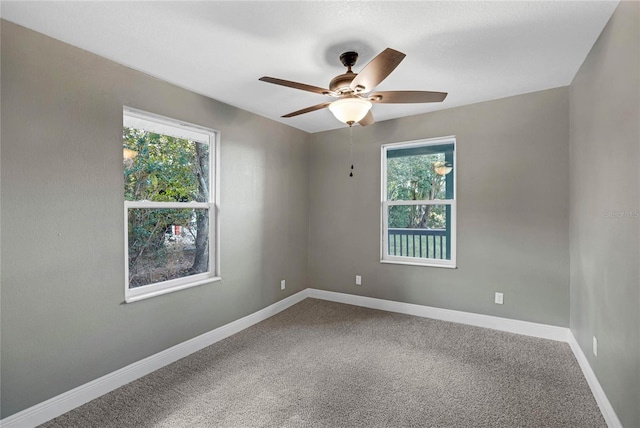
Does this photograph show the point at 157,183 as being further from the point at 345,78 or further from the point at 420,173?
the point at 420,173

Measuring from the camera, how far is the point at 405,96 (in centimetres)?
223

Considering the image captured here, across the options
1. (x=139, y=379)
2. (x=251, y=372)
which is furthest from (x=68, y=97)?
(x=251, y=372)

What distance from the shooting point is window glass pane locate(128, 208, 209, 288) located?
258cm

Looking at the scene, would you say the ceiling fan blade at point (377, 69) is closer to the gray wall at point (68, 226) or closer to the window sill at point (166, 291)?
the gray wall at point (68, 226)

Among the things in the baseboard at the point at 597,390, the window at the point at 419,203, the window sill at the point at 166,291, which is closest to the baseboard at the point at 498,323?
the baseboard at the point at 597,390

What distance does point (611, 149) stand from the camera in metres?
1.90

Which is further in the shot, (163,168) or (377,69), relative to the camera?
(163,168)

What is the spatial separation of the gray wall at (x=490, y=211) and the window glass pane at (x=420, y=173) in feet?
0.54

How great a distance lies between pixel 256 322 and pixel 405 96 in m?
2.85

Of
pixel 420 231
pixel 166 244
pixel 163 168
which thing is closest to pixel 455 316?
pixel 420 231

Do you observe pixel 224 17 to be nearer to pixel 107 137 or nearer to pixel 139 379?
pixel 107 137

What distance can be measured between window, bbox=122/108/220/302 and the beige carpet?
0.75 m

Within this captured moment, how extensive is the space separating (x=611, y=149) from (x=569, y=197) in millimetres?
1229

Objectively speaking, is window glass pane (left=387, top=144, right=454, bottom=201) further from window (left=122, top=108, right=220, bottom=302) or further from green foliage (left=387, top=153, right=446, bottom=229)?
window (left=122, top=108, right=220, bottom=302)
